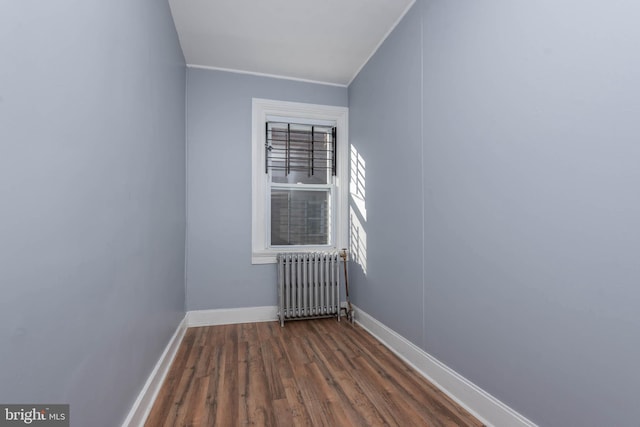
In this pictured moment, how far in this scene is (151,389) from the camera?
74.7 inches

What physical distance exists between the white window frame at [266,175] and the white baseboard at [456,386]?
1.41 meters

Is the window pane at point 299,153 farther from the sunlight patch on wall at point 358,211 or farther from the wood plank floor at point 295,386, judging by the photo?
the wood plank floor at point 295,386

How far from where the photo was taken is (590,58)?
1253 mm

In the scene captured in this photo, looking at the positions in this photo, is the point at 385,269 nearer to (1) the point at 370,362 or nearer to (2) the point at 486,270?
(1) the point at 370,362

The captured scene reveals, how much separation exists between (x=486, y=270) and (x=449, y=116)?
1016mm

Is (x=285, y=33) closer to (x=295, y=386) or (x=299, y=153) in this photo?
(x=299, y=153)

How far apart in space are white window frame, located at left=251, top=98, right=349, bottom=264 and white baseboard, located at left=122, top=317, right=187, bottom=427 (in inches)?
50.1

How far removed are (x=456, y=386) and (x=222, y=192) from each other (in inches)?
111

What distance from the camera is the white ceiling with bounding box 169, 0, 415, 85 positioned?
245 centimetres

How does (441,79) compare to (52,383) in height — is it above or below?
above

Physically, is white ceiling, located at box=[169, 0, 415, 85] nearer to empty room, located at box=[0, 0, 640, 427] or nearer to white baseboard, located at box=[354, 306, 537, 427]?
empty room, located at box=[0, 0, 640, 427]

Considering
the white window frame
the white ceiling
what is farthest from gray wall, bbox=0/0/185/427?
the white window frame

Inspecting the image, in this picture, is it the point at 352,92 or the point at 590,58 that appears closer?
the point at 590,58

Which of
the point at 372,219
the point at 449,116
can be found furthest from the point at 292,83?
the point at 449,116
